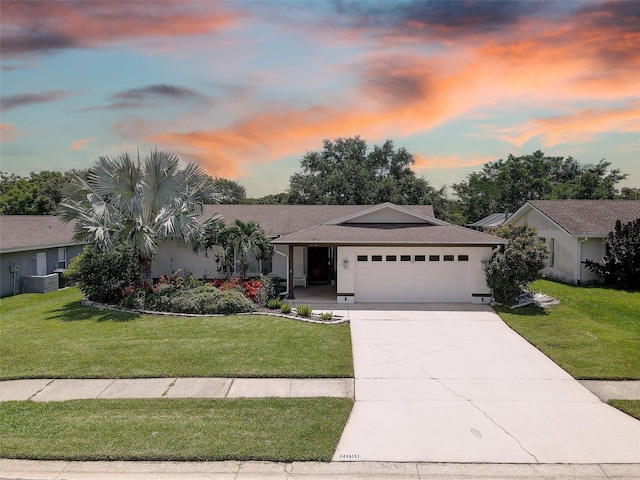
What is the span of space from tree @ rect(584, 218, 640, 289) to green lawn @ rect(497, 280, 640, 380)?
117cm

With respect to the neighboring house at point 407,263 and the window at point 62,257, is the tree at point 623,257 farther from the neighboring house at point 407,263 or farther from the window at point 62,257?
the window at point 62,257

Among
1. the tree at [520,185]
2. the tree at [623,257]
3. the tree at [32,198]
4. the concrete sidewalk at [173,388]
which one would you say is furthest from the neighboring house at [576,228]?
the tree at [32,198]

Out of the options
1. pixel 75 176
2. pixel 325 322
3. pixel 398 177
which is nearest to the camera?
pixel 325 322

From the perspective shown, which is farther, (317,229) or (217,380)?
(317,229)

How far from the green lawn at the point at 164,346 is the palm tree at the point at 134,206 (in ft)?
8.67

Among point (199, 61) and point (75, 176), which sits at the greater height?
point (199, 61)

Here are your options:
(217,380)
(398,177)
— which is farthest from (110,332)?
(398,177)

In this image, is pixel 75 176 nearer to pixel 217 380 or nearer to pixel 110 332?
pixel 110 332

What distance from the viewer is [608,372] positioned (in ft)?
30.4

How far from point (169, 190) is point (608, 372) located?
14.3 metres

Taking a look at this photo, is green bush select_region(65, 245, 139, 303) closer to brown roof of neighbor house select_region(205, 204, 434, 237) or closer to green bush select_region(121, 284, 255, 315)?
green bush select_region(121, 284, 255, 315)

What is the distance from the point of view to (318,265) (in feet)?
68.9

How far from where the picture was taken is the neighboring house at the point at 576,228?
20688mm

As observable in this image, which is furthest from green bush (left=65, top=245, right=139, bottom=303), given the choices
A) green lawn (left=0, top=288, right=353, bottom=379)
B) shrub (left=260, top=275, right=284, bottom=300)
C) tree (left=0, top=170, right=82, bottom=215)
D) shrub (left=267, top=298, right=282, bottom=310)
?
tree (left=0, top=170, right=82, bottom=215)
